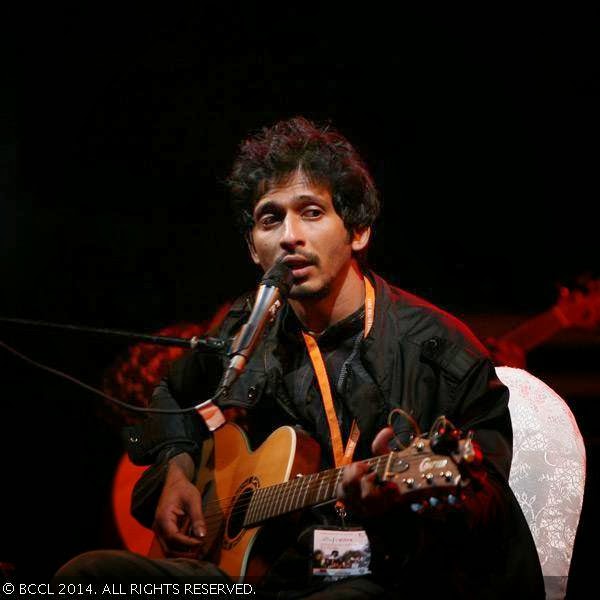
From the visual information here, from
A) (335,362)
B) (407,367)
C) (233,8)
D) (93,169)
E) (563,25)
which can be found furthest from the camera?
A: (93,169)

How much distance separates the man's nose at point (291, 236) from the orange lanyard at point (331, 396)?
1.10 feet

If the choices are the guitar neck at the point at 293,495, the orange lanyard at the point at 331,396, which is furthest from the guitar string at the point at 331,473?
the orange lanyard at the point at 331,396

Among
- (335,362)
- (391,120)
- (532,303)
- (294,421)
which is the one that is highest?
(391,120)

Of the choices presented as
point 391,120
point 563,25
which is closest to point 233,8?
point 391,120

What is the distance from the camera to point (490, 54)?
4688 millimetres

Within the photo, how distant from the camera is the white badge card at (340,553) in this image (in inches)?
99.3

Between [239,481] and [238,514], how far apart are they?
0.46 feet

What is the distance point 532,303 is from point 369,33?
1.94 meters

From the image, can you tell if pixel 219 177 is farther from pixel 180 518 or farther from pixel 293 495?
pixel 293 495

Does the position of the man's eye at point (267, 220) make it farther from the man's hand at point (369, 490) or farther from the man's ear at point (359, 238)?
the man's hand at point (369, 490)

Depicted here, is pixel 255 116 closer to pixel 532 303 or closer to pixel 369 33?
pixel 369 33

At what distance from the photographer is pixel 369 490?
213 cm

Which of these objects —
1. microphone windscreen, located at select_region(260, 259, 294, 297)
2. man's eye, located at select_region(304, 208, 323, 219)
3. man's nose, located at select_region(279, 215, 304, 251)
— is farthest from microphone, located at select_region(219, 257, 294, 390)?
man's eye, located at select_region(304, 208, 323, 219)

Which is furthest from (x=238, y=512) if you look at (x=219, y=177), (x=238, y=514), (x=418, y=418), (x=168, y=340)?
(x=219, y=177)
